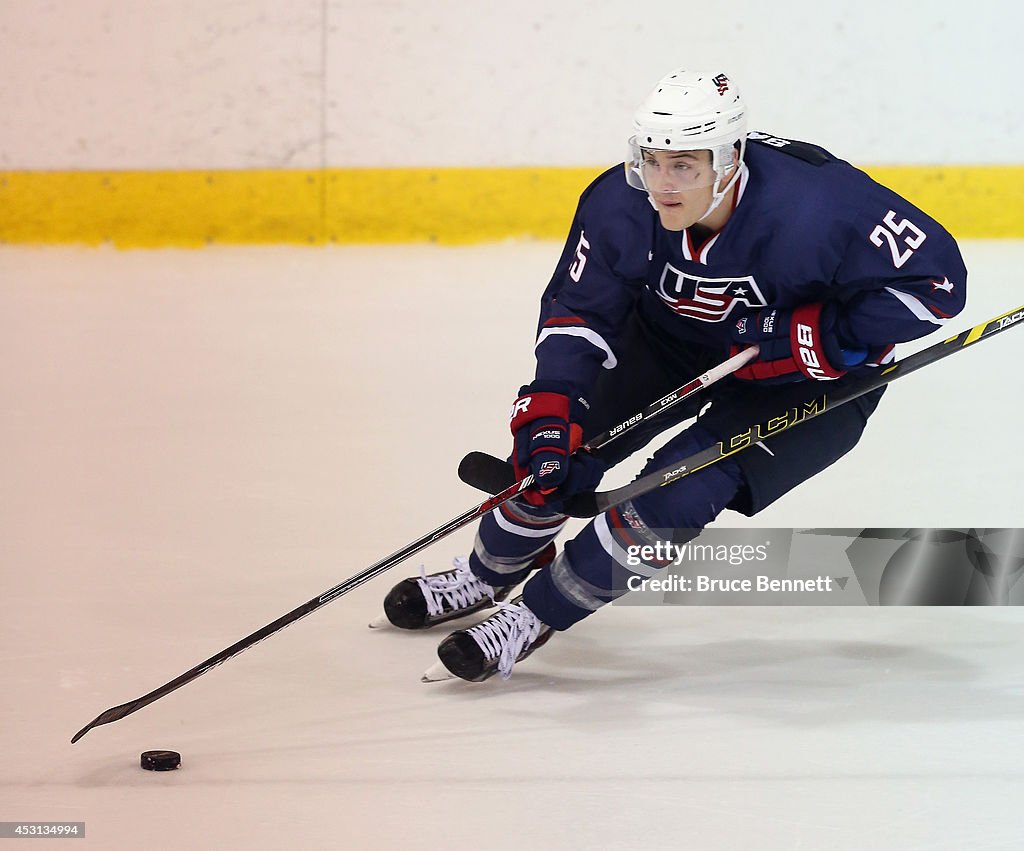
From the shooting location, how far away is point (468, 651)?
2.11 m

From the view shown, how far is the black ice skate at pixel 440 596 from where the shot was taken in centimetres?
238

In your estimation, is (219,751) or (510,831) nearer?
(510,831)

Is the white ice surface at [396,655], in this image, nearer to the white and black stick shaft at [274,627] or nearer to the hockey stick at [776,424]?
the white and black stick shaft at [274,627]

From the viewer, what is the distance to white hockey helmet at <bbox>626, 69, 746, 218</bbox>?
6.60ft

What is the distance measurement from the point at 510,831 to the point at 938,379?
8.80 ft

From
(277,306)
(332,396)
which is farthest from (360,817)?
(277,306)

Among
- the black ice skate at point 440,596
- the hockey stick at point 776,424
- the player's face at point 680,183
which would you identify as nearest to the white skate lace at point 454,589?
the black ice skate at point 440,596

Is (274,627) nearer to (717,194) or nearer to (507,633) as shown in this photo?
(507,633)

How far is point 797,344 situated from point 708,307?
16 centimetres

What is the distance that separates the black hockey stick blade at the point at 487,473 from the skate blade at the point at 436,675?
284mm

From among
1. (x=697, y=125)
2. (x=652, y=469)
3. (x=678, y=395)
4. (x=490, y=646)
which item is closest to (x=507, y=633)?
(x=490, y=646)

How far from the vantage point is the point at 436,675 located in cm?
217

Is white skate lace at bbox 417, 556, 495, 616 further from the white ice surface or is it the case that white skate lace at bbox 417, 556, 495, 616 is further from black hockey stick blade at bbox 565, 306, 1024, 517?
black hockey stick blade at bbox 565, 306, 1024, 517

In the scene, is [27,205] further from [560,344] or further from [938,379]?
[560,344]
